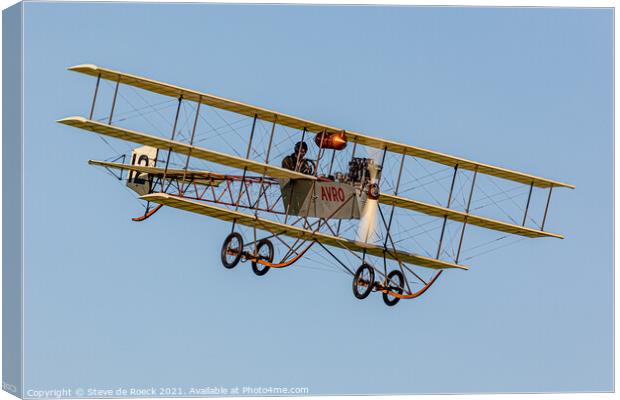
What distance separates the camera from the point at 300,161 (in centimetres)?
3334

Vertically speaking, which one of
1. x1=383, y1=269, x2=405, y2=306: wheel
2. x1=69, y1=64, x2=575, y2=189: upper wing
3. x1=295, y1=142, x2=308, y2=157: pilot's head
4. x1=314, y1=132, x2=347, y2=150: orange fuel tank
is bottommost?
x1=383, y1=269, x2=405, y2=306: wheel

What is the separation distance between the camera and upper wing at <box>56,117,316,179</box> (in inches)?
1250

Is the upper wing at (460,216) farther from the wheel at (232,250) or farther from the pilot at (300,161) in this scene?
the wheel at (232,250)

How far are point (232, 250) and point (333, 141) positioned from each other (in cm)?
294

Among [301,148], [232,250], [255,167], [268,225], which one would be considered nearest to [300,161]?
[301,148]

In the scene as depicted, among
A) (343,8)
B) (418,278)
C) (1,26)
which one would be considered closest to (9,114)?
(1,26)

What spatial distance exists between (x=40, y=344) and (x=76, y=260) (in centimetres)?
343

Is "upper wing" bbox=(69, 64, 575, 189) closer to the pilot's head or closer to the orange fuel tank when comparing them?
the orange fuel tank

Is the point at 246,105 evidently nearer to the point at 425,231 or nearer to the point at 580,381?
the point at 425,231

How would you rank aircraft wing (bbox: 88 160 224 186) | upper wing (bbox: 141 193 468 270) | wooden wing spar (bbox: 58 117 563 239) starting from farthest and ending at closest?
1. aircraft wing (bbox: 88 160 224 186)
2. upper wing (bbox: 141 193 468 270)
3. wooden wing spar (bbox: 58 117 563 239)

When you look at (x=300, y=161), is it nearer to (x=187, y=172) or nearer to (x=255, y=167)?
(x=255, y=167)

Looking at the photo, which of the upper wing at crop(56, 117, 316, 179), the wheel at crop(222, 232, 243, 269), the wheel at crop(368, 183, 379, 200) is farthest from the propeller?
the wheel at crop(222, 232, 243, 269)

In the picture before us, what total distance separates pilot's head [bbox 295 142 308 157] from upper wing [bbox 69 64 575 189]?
1.36 feet

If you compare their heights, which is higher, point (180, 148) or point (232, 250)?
point (180, 148)
